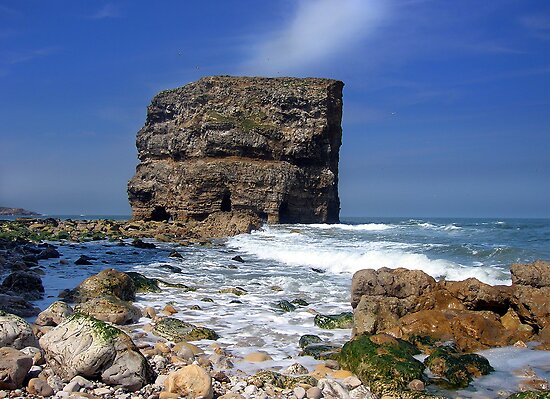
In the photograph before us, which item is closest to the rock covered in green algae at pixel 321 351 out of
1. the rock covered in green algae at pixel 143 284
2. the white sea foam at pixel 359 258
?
the rock covered in green algae at pixel 143 284

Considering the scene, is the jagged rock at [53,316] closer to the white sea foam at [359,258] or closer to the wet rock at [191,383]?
the wet rock at [191,383]

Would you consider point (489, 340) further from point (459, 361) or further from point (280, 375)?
point (280, 375)

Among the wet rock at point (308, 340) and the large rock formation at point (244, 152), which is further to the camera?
the large rock formation at point (244, 152)

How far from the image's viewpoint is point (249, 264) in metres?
18.2

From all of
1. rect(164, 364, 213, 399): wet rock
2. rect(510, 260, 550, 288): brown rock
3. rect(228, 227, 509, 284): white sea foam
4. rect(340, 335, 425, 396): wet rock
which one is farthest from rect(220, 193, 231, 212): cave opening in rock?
rect(164, 364, 213, 399): wet rock

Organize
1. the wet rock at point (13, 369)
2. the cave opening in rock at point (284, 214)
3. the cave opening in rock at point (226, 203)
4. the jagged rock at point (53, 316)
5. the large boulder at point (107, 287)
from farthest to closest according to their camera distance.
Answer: the cave opening in rock at point (284, 214), the cave opening in rock at point (226, 203), the large boulder at point (107, 287), the jagged rock at point (53, 316), the wet rock at point (13, 369)

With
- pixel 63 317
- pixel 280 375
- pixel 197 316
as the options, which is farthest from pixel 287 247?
pixel 280 375

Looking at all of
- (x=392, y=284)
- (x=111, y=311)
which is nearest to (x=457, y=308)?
(x=392, y=284)

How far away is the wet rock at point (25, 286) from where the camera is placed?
33.3ft

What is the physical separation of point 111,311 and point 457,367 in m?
5.53

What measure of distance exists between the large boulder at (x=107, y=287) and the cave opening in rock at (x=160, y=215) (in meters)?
34.0

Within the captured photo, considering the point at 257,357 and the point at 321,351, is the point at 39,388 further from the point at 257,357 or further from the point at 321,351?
the point at 321,351

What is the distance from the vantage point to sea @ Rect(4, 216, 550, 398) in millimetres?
7121

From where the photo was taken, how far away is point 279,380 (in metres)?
5.80
